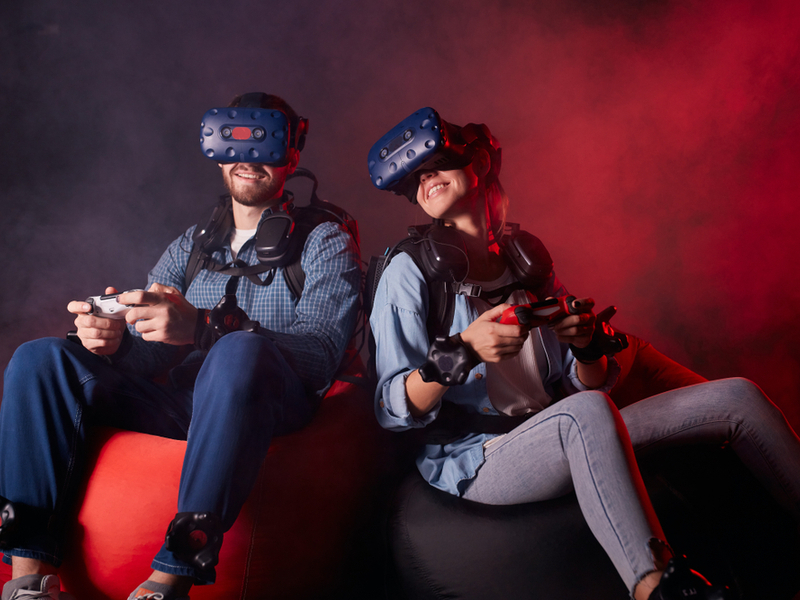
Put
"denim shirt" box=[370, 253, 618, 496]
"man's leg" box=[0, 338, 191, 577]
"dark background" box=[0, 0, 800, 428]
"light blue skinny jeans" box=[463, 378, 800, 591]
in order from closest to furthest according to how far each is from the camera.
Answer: "light blue skinny jeans" box=[463, 378, 800, 591] → "man's leg" box=[0, 338, 191, 577] → "denim shirt" box=[370, 253, 618, 496] → "dark background" box=[0, 0, 800, 428]

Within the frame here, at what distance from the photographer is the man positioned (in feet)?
2.90

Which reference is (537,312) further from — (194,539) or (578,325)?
(194,539)

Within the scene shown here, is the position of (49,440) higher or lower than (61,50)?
lower

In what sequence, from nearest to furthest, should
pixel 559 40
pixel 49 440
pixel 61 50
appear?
pixel 49 440, pixel 61 50, pixel 559 40

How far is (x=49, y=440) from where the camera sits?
3.13 feet

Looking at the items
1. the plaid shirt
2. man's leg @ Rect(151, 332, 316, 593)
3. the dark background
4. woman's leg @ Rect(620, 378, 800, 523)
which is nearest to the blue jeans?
man's leg @ Rect(151, 332, 316, 593)

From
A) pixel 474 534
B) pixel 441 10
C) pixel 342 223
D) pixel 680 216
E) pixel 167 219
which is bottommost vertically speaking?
pixel 474 534

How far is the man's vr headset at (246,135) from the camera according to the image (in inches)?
54.4

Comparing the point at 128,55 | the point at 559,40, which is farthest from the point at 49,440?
the point at 559,40

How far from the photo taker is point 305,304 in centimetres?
129

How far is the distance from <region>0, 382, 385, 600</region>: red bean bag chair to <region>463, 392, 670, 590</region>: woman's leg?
Answer: 0.34m

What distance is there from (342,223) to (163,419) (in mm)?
699

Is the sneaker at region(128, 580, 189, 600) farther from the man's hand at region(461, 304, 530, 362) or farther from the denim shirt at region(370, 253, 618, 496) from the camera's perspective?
the man's hand at region(461, 304, 530, 362)

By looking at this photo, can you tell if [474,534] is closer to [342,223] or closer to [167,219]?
[342,223]
